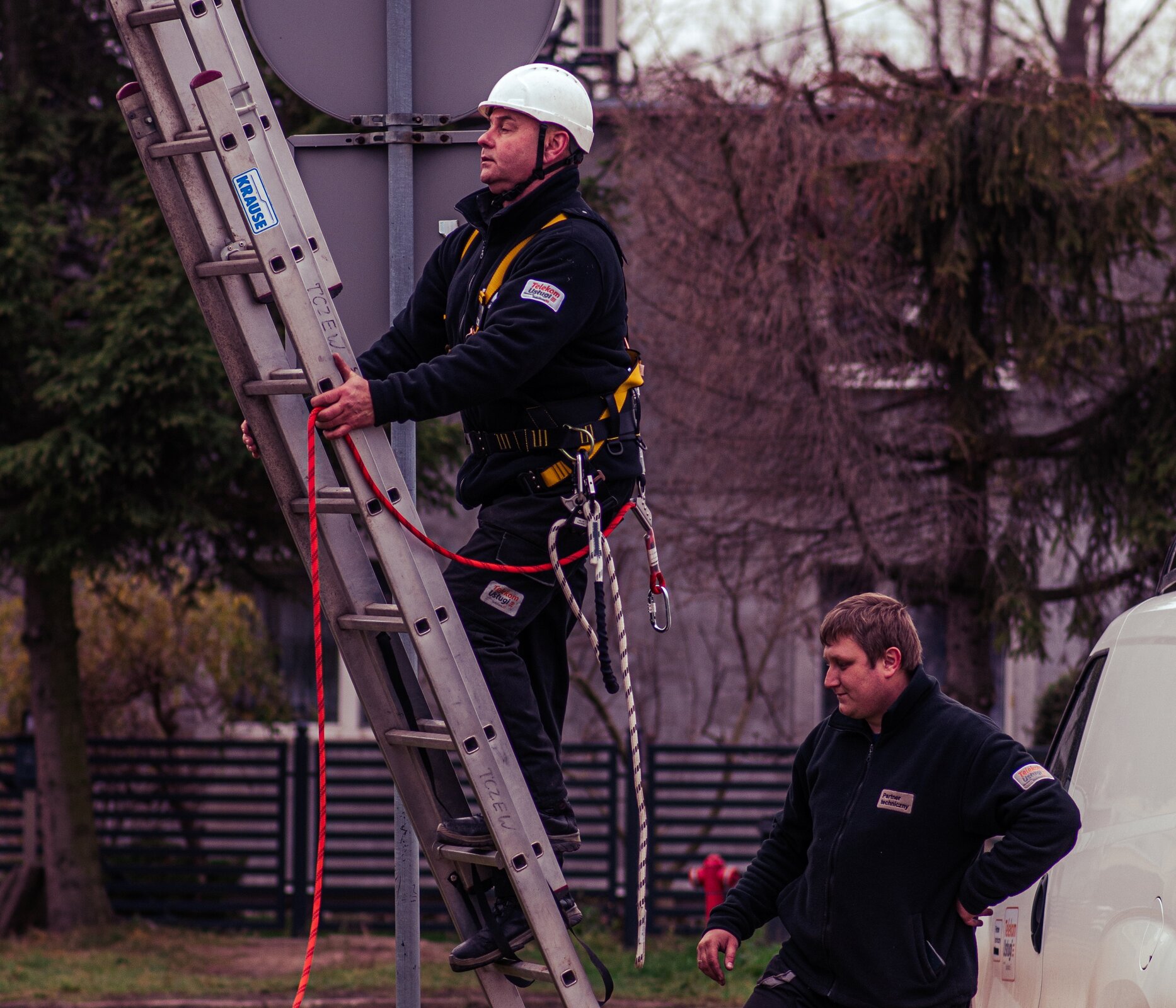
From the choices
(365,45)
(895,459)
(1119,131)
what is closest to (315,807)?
(895,459)

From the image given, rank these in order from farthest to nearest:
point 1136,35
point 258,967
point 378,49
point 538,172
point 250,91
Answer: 1. point 1136,35
2. point 258,967
3. point 378,49
4. point 538,172
5. point 250,91

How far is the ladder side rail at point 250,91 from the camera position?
340cm

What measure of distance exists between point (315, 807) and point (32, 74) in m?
6.05

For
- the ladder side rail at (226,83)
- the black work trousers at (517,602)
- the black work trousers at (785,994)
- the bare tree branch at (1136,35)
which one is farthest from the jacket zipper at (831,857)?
the bare tree branch at (1136,35)

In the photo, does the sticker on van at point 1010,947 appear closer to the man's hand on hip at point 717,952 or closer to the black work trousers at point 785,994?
the black work trousers at point 785,994

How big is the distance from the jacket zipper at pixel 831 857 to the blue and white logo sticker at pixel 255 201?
195cm

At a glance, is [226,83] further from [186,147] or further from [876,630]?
[876,630]

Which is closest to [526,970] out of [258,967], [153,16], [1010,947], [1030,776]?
[1030,776]

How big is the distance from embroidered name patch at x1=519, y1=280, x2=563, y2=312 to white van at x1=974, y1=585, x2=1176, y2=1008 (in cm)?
184

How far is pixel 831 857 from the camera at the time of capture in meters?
3.69

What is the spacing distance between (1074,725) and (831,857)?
4.19ft

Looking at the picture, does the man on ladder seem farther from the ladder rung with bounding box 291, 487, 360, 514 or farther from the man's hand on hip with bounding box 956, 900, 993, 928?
Result: the man's hand on hip with bounding box 956, 900, 993, 928

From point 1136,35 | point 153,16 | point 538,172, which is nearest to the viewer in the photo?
point 153,16

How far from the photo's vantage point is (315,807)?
40.1 feet
